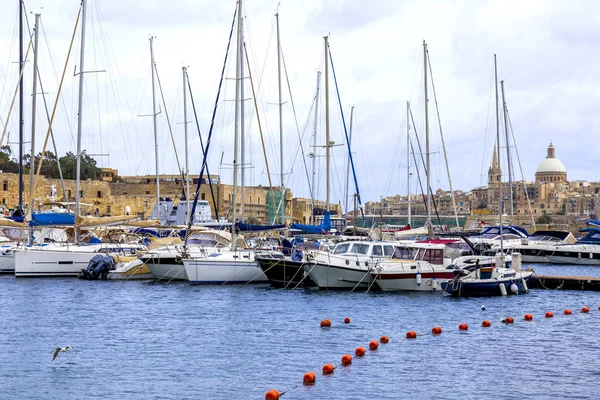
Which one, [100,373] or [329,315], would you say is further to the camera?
[329,315]

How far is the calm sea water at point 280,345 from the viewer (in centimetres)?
2006

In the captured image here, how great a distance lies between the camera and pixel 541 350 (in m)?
24.9

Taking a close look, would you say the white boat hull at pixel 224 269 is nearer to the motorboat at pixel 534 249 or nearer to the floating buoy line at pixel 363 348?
the floating buoy line at pixel 363 348

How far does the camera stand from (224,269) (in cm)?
3881

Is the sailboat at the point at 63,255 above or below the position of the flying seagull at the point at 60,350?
above

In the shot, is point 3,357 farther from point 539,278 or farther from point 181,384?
point 539,278

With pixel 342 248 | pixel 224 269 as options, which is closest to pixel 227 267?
pixel 224 269

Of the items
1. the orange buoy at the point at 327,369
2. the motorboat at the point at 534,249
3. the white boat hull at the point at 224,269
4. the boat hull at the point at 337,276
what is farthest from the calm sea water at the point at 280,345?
the motorboat at the point at 534,249

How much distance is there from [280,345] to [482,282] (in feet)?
41.6

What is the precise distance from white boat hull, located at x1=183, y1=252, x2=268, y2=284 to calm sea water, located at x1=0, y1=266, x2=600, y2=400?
1.24 meters

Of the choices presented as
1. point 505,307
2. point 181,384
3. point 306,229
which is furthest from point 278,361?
point 306,229

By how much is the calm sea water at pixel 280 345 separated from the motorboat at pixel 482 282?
0.56m

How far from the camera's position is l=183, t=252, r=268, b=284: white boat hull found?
127ft

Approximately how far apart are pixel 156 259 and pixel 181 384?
21.0 metres
